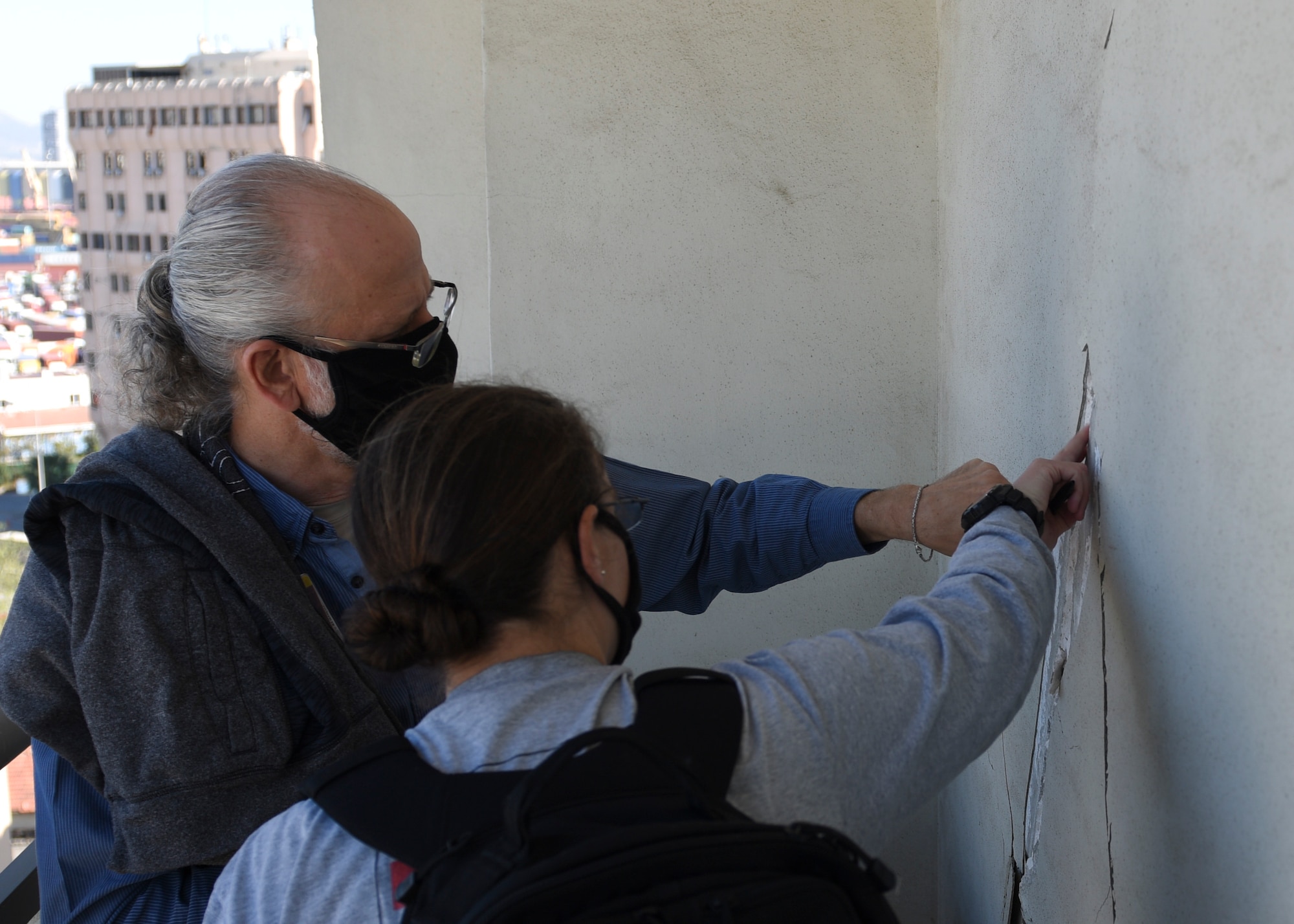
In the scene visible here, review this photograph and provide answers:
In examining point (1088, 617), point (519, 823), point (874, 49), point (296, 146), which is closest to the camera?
point (519, 823)

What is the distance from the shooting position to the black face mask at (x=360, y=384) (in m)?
1.39

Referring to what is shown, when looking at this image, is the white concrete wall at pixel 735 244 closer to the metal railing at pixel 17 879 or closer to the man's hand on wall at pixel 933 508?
the man's hand on wall at pixel 933 508

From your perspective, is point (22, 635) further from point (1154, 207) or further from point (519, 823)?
point (1154, 207)

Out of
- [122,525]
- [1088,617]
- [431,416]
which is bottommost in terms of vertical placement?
[1088,617]

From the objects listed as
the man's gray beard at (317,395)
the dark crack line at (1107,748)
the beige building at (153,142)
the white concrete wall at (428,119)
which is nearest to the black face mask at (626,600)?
the dark crack line at (1107,748)

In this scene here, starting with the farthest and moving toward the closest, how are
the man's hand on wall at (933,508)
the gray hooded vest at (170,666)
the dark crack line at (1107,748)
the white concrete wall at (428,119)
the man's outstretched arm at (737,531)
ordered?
the white concrete wall at (428,119), the man's outstretched arm at (737,531), the man's hand on wall at (933,508), the gray hooded vest at (170,666), the dark crack line at (1107,748)

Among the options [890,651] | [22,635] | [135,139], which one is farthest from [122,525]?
[135,139]

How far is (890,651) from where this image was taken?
0.86 meters

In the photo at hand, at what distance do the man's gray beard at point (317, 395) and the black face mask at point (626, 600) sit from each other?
0.60 metres

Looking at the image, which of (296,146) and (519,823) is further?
(296,146)

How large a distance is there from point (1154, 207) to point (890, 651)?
438mm

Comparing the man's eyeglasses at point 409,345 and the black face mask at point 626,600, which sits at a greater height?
the man's eyeglasses at point 409,345

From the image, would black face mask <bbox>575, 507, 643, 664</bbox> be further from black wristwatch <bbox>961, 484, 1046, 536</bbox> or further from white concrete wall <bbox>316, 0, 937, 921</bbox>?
white concrete wall <bbox>316, 0, 937, 921</bbox>

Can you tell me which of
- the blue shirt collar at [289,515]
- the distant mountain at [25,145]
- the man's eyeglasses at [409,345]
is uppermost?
the distant mountain at [25,145]
